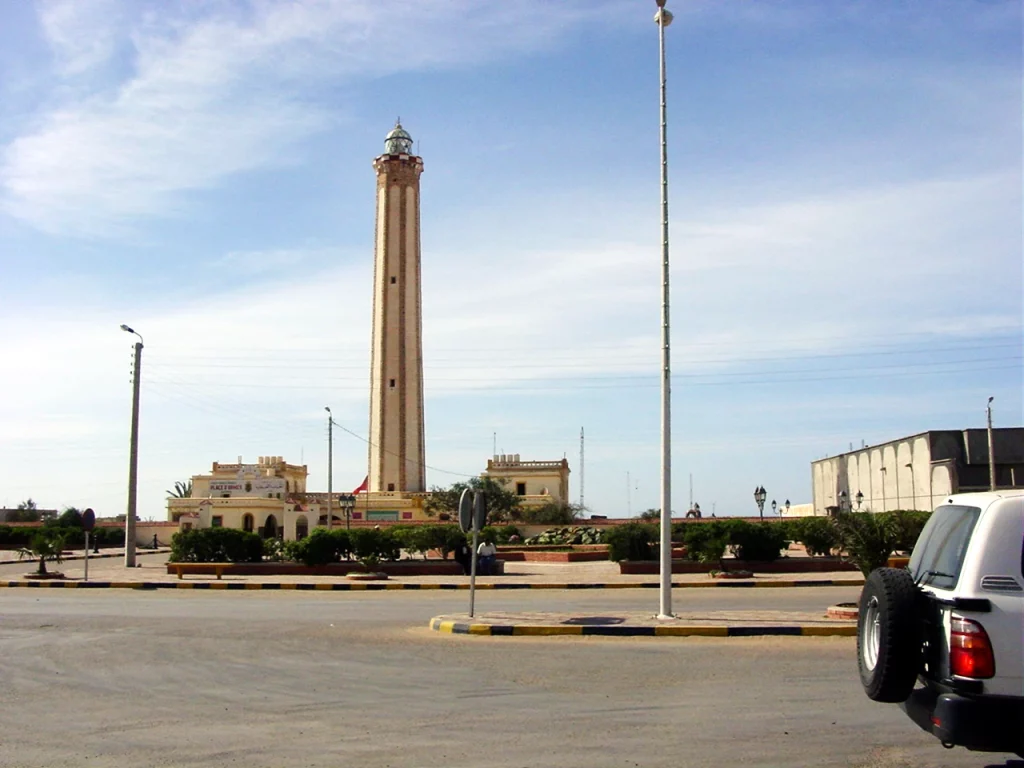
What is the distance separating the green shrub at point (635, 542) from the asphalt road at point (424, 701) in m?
16.0

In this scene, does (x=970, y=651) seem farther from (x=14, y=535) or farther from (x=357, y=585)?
(x=14, y=535)

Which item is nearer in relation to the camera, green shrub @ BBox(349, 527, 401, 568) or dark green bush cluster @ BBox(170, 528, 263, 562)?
green shrub @ BBox(349, 527, 401, 568)

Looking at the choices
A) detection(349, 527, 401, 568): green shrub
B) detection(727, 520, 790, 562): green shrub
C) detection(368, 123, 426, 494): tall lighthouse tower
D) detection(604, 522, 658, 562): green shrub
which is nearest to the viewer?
detection(727, 520, 790, 562): green shrub

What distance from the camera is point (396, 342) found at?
75000 mm

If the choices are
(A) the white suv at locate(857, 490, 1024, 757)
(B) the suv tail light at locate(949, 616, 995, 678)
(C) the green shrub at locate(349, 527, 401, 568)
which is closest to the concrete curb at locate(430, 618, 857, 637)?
(A) the white suv at locate(857, 490, 1024, 757)

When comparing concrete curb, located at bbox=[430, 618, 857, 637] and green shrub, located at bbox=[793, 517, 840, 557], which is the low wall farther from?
concrete curb, located at bbox=[430, 618, 857, 637]

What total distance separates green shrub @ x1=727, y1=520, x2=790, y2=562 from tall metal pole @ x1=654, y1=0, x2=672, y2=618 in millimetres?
13541

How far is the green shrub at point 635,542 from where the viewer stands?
31.5 m

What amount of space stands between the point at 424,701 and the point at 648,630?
6.05 metres

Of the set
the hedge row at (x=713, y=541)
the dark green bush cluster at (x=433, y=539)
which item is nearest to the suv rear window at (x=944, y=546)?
the hedge row at (x=713, y=541)

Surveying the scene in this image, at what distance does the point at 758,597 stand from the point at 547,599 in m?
4.28

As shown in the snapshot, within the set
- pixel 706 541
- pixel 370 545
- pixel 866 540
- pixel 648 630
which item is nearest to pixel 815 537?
pixel 706 541

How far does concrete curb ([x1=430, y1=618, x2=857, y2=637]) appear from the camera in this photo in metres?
14.5

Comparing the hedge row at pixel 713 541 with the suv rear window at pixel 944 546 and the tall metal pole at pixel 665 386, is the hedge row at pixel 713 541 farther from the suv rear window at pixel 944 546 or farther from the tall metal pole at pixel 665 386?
the suv rear window at pixel 944 546
